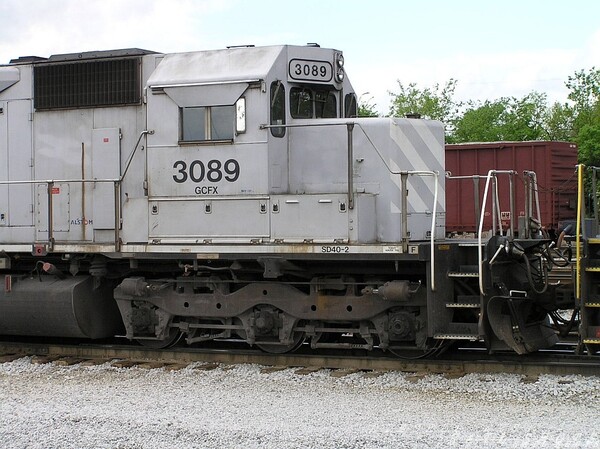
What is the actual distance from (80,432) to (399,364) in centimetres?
391

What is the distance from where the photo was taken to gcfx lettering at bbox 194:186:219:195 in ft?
32.5

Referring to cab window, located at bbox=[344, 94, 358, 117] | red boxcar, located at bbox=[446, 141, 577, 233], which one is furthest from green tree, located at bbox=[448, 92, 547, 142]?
cab window, located at bbox=[344, 94, 358, 117]

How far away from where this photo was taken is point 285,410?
7.80 m

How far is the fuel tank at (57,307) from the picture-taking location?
10609mm

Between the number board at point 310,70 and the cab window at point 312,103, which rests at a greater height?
the number board at point 310,70

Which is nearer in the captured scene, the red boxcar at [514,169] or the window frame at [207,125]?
the window frame at [207,125]

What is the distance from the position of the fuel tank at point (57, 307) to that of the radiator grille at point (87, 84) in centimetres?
225

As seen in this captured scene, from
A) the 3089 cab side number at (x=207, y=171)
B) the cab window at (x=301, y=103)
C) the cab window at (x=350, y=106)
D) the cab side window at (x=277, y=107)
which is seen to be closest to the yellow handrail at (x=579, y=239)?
the cab window at (x=350, y=106)

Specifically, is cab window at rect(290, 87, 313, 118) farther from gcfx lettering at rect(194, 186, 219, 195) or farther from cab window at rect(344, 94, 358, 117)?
gcfx lettering at rect(194, 186, 219, 195)

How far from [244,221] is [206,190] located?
63cm

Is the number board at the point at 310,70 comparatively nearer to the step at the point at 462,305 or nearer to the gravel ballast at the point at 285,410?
the step at the point at 462,305

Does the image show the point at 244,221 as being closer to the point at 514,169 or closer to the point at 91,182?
the point at 91,182

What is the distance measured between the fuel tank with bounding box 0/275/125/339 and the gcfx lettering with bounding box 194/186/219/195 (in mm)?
2010

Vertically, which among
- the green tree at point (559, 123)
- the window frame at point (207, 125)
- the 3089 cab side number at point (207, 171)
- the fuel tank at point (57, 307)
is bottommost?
the fuel tank at point (57, 307)
